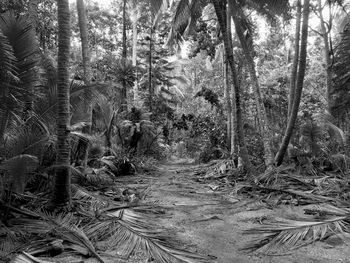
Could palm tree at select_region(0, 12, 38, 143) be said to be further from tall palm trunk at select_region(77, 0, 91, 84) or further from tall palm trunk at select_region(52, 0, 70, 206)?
tall palm trunk at select_region(77, 0, 91, 84)

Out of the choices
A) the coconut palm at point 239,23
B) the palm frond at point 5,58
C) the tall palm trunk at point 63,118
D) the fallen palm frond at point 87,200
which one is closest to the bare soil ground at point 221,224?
the fallen palm frond at point 87,200

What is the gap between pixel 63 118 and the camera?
3.86 metres

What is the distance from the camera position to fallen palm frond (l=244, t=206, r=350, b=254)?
2.92m

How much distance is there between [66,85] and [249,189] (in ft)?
13.1

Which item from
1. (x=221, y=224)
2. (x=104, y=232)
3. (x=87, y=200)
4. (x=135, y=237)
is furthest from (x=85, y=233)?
(x=221, y=224)

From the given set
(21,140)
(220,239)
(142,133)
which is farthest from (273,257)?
(142,133)

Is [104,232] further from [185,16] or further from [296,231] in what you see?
[185,16]

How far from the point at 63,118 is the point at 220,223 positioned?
2.40 m

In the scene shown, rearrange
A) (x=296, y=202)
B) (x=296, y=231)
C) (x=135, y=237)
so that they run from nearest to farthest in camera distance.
Answer: (x=135, y=237)
(x=296, y=231)
(x=296, y=202)

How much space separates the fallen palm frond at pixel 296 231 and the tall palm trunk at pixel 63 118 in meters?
2.29

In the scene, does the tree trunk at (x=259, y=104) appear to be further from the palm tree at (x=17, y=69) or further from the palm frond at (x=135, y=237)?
the palm tree at (x=17, y=69)

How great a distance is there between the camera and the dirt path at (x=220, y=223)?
8.89 feet

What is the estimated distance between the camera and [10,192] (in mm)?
3477

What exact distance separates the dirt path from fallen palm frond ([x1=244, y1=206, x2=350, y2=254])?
0.11 m
